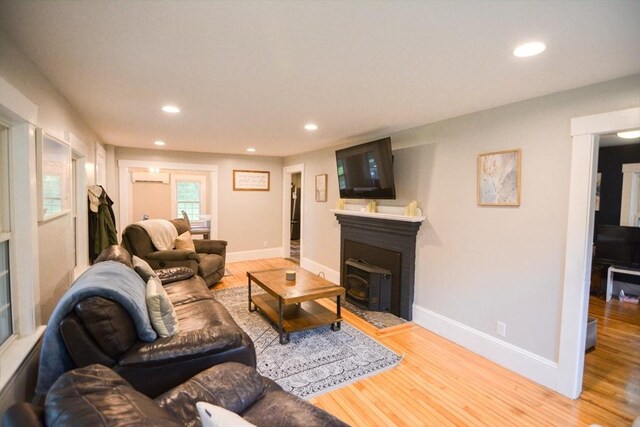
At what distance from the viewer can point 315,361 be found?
8.68ft

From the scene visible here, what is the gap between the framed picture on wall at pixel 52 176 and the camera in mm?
1907

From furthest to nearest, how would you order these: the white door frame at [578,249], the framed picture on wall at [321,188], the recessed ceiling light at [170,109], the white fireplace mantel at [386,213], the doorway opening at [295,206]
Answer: the doorway opening at [295,206], the framed picture on wall at [321,188], the white fireplace mantel at [386,213], the recessed ceiling light at [170,109], the white door frame at [578,249]

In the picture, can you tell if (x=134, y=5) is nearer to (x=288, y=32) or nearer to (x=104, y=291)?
(x=288, y=32)

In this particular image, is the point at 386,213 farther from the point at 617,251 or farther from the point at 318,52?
the point at 617,251

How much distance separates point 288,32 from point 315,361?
2389 millimetres

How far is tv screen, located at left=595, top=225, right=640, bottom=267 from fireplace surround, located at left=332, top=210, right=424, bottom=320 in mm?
3154

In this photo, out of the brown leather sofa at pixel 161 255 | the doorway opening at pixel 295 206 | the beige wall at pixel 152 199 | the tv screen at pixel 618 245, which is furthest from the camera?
the doorway opening at pixel 295 206

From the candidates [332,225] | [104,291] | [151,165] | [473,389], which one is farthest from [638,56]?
[151,165]

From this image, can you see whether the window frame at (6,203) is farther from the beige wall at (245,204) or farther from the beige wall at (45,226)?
the beige wall at (245,204)

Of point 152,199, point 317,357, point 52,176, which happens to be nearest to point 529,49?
point 317,357

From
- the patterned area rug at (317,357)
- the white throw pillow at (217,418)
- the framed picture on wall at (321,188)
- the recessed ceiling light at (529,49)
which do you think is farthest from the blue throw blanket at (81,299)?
the framed picture on wall at (321,188)

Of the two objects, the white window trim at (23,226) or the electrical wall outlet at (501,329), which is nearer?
the white window trim at (23,226)

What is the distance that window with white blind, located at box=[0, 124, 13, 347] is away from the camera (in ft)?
5.44

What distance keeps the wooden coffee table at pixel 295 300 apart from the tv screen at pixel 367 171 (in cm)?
125
